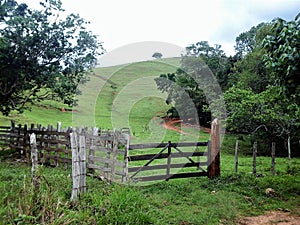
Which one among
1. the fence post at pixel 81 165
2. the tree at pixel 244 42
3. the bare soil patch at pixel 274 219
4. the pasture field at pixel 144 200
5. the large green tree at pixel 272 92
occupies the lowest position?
the bare soil patch at pixel 274 219

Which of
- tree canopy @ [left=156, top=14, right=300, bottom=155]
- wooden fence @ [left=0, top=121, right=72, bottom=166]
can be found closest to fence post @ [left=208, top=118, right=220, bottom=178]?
tree canopy @ [left=156, top=14, right=300, bottom=155]

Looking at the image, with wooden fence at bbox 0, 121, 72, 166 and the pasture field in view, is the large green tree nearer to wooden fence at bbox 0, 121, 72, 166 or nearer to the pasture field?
the pasture field

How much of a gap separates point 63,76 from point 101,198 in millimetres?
10588

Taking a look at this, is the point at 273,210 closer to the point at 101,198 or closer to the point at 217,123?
the point at 217,123

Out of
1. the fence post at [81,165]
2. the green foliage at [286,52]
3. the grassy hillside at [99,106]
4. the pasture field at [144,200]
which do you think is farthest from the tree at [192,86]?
the fence post at [81,165]

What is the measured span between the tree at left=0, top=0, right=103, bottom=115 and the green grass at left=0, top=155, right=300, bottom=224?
548cm

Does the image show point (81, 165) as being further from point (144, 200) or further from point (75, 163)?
point (144, 200)

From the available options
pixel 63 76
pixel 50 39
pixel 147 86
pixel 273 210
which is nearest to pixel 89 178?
pixel 273 210

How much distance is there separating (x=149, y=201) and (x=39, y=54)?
1034cm

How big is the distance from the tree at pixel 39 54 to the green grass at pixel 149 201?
5.48 meters

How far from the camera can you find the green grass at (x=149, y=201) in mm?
4598

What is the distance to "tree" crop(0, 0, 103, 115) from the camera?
13367 millimetres

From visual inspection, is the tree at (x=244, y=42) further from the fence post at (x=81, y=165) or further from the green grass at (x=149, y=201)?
the fence post at (x=81, y=165)

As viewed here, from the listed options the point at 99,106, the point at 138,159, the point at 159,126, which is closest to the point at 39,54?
the point at 138,159
